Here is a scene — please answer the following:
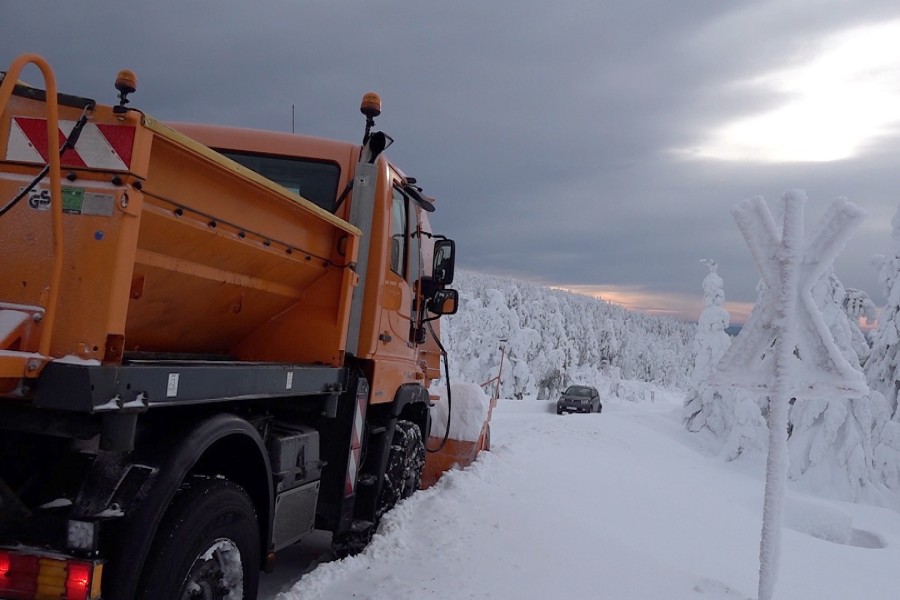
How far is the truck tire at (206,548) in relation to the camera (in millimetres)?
2672

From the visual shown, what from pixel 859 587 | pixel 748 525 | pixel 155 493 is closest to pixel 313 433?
pixel 155 493

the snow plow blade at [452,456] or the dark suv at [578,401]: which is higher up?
the snow plow blade at [452,456]

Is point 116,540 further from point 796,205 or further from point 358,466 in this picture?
point 796,205

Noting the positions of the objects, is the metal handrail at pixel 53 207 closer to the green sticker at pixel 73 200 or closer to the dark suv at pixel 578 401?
Answer: the green sticker at pixel 73 200

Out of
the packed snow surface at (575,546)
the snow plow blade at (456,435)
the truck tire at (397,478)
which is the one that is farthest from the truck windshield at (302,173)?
the snow plow blade at (456,435)

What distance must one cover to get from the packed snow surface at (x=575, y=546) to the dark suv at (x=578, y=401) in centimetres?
1932

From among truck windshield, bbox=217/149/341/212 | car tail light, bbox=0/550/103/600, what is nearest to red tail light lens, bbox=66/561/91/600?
car tail light, bbox=0/550/103/600

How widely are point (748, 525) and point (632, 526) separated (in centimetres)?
318

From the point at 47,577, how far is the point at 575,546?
14.9 ft

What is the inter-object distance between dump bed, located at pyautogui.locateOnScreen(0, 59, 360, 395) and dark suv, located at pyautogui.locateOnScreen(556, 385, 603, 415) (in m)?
30.2

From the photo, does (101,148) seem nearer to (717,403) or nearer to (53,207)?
(53,207)

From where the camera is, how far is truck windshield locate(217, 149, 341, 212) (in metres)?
A: 5.23

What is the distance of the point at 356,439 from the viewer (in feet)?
16.2

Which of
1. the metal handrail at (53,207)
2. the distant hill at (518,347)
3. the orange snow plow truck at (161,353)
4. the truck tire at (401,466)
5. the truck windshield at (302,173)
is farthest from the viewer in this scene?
the distant hill at (518,347)
